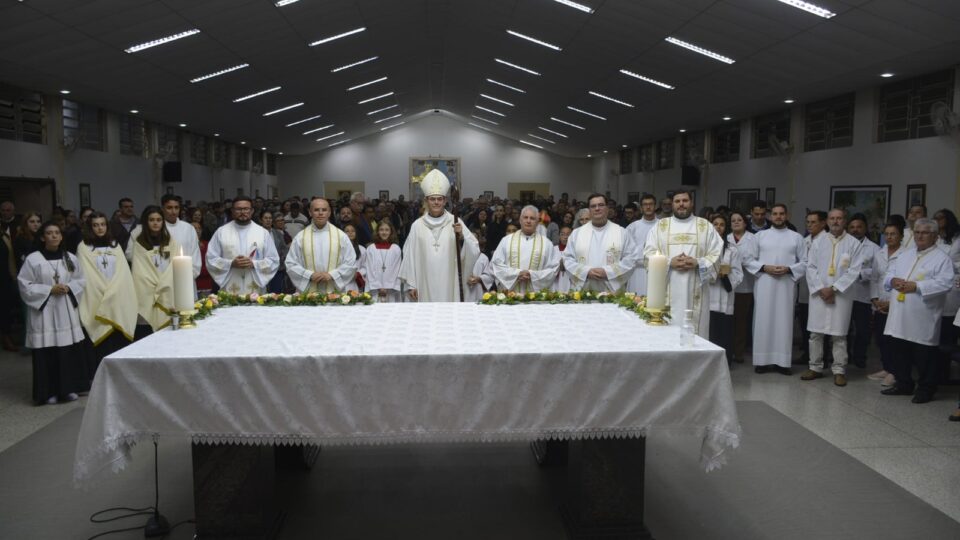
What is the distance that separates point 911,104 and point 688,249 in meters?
6.67

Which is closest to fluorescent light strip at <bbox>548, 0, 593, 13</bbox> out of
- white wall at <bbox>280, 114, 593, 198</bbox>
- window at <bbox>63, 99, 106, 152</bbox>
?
window at <bbox>63, 99, 106, 152</bbox>

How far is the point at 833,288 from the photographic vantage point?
7.82 metres

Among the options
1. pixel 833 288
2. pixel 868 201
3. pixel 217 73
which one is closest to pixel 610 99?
pixel 868 201

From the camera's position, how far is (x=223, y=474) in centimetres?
397

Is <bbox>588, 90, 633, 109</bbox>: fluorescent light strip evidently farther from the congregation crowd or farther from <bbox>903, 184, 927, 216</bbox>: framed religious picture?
the congregation crowd

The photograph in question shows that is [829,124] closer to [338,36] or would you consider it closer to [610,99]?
[610,99]

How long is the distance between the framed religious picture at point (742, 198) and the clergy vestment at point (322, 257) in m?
12.2

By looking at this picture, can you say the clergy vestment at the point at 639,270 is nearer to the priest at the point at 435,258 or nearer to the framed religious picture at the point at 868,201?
the priest at the point at 435,258

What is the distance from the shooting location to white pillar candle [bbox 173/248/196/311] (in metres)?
4.14

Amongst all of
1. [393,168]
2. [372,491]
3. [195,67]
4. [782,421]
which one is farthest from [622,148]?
[372,491]

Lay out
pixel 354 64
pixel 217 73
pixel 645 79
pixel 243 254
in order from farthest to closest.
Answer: pixel 354 64 → pixel 645 79 → pixel 217 73 → pixel 243 254

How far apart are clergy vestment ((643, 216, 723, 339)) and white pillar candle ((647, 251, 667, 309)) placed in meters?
3.33

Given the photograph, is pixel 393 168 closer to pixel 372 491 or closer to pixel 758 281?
pixel 758 281

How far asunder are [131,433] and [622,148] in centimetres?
2790
